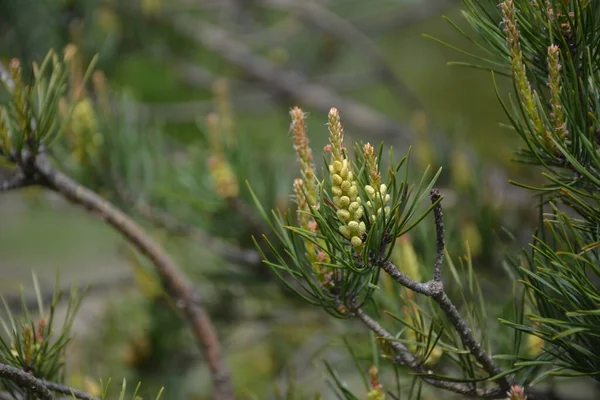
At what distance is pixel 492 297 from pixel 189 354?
0.32 m

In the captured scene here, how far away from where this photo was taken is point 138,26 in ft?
2.89

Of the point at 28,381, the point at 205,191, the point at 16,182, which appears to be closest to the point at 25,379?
the point at 28,381

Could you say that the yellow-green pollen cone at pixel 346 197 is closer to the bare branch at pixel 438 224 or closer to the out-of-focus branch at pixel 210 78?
the bare branch at pixel 438 224

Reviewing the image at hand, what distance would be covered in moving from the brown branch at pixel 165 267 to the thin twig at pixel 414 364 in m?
0.15

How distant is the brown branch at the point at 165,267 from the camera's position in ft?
1.09

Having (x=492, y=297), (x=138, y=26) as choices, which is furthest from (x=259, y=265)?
(x=138, y=26)

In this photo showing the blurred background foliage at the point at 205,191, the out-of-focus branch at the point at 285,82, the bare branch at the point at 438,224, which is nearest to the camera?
the bare branch at the point at 438,224

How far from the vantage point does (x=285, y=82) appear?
0.97m

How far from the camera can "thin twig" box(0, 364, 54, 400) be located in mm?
219

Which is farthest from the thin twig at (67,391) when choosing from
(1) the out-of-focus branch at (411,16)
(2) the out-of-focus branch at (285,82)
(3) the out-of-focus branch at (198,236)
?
(1) the out-of-focus branch at (411,16)

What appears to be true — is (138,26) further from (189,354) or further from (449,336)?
(449,336)

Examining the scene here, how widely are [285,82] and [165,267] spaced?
64 centimetres

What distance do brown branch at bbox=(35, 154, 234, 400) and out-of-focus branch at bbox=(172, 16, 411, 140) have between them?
22.7 inches

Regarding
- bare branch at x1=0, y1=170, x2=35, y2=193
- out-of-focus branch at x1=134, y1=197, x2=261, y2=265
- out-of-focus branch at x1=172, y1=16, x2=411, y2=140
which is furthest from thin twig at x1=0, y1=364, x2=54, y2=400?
out-of-focus branch at x1=172, y1=16, x2=411, y2=140
